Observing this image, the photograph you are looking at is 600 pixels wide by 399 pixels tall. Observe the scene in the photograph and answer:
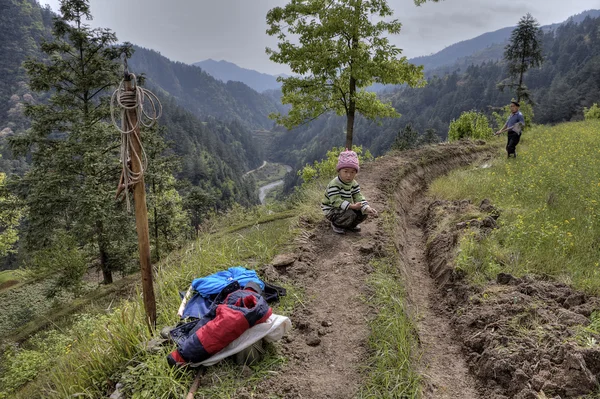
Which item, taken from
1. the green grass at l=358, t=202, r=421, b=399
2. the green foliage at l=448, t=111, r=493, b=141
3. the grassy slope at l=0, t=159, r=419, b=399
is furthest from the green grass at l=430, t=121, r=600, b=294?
the green foliage at l=448, t=111, r=493, b=141

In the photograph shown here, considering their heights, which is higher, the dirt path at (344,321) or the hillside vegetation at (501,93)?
the hillside vegetation at (501,93)

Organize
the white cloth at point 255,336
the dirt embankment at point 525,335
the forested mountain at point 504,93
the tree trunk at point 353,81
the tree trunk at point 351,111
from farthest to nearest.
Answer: the forested mountain at point 504,93, the tree trunk at point 351,111, the tree trunk at point 353,81, the white cloth at point 255,336, the dirt embankment at point 525,335

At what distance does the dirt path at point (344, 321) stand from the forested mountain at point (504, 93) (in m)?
75.4

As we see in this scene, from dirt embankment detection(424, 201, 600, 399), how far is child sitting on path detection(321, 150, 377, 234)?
1915 millimetres

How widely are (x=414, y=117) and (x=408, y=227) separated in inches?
5306

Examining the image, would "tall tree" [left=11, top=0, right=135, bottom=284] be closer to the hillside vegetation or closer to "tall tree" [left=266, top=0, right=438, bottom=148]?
"tall tree" [left=266, top=0, right=438, bottom=148]

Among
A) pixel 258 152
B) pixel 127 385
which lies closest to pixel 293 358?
pixel 127 385

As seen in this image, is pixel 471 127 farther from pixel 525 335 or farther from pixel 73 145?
pixel 73 145

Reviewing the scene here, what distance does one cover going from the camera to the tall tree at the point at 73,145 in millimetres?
13844

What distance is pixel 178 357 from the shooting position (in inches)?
122

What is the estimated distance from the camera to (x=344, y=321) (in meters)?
4.09

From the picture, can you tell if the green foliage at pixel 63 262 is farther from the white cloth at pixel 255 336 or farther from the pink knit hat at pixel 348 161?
the white cloth at pixel 255 336

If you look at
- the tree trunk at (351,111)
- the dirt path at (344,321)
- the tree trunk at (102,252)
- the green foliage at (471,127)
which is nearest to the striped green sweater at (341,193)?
the dirt path at (344,321)

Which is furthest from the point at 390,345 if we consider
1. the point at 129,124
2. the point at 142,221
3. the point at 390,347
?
the point at 129,124
